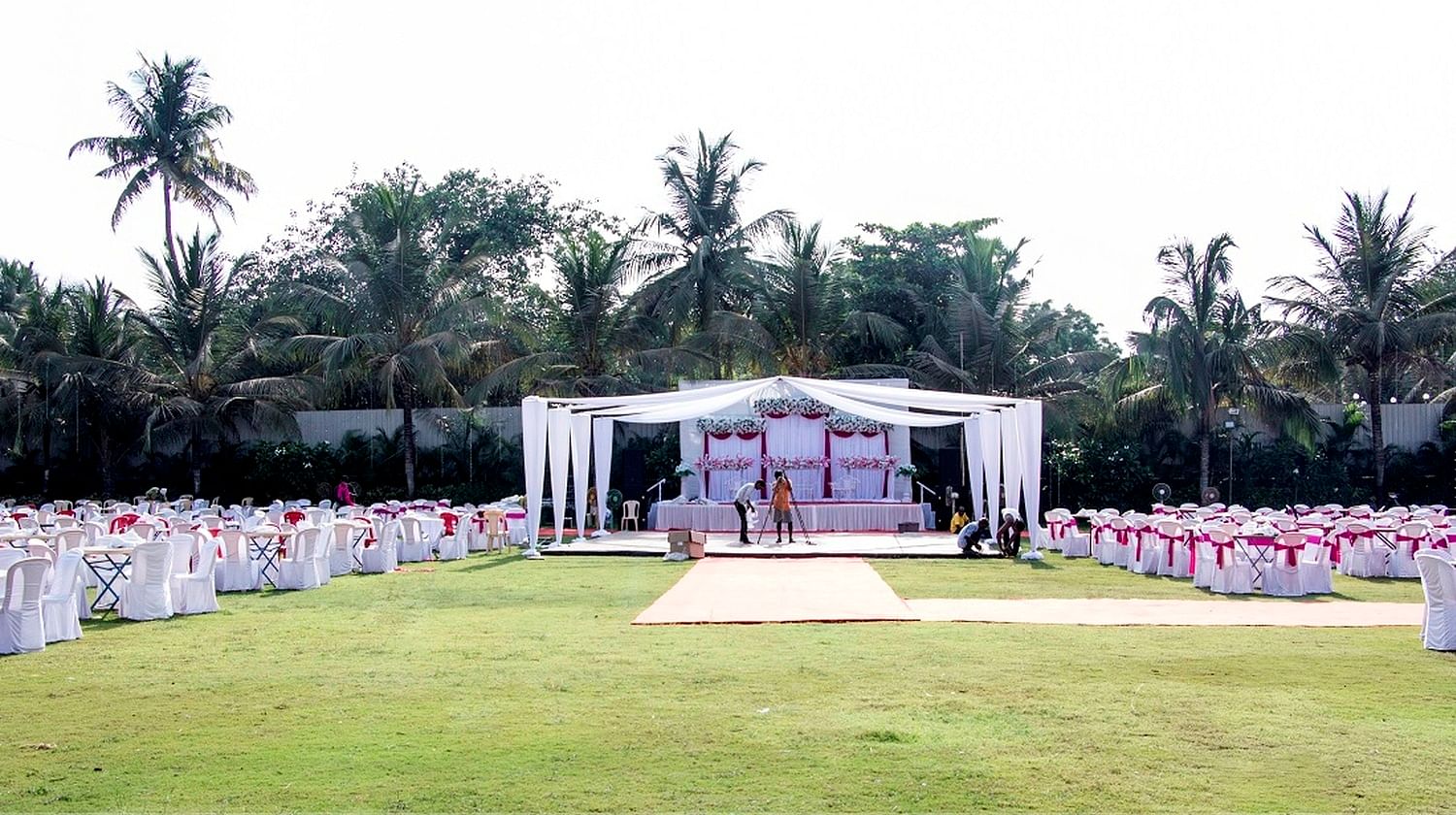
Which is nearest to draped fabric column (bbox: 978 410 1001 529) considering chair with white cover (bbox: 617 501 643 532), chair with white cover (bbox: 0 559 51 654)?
chair with white cover (bbox: 617 501 643 532)

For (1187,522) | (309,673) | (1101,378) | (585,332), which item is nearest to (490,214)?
(585,332)

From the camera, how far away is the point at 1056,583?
683 inches

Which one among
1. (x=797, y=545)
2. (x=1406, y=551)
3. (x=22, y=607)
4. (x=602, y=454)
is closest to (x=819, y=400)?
(x=797, y=545)

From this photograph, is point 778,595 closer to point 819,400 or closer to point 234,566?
point 234,566

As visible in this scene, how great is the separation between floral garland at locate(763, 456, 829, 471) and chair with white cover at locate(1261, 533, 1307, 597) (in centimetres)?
1522

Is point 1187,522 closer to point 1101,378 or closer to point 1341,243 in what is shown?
point 1101,378

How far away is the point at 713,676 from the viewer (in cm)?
950

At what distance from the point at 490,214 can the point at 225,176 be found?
8276mm

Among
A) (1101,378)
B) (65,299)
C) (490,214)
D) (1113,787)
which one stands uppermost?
(490,214)

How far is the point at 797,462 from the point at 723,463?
1.71 meters

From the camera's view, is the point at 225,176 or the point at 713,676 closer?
the point at 713,676

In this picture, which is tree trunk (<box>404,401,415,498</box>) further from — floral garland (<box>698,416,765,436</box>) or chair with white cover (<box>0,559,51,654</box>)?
chair with white cover (<box>0,559,51,654</box>)

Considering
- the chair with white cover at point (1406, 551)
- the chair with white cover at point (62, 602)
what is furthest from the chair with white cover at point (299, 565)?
the chair with white cover at point (1406, 551)

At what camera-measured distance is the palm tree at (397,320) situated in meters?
30.0
